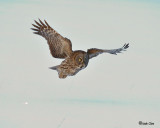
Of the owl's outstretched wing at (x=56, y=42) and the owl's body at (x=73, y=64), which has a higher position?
the owl's outstretched wing at (x=56, y=42)

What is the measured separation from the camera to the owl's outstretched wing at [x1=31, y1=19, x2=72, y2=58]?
15.0 m

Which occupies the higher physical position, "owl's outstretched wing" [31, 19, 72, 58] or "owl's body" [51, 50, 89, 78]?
"owl's outstretched wing" [31, 19, 72, 58]

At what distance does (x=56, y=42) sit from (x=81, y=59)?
1.56 meters

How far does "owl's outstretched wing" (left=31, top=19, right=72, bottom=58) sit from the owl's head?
0.46m

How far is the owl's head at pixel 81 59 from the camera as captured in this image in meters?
14.4

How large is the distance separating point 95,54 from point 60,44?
1498 millimetres

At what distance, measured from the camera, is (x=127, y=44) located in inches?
628

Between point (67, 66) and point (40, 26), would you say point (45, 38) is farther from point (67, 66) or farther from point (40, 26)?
point (67, 66)

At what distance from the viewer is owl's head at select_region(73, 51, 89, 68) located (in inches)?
566

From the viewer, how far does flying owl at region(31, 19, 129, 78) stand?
14430mm

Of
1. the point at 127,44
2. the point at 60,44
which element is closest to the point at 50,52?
the point at 60,44

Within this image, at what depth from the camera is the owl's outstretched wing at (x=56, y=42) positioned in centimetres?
1502

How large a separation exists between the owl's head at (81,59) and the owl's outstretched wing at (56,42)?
0.46 metres

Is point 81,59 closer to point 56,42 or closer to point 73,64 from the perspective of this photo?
point 73,64
